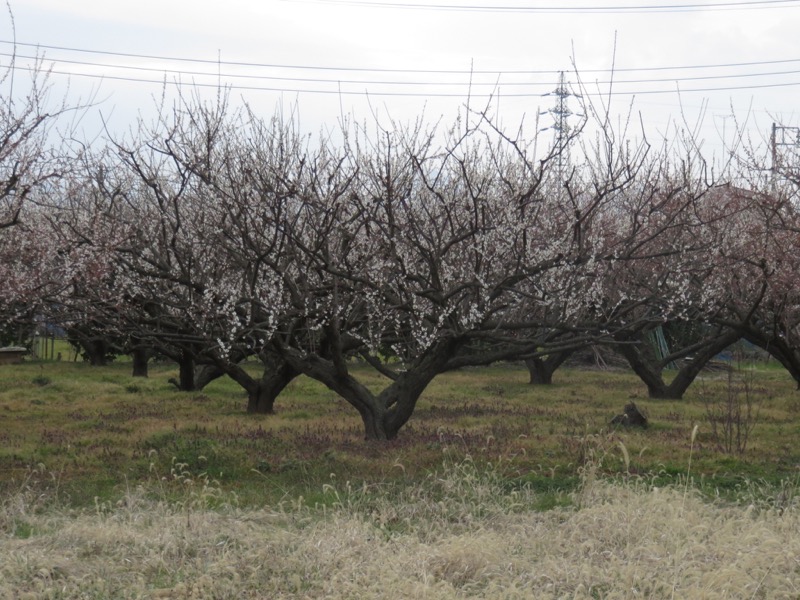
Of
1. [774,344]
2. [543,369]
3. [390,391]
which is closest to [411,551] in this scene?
[390,391]

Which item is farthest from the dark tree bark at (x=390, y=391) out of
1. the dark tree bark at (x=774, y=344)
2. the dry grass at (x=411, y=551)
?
the dark tree bark at (x=774, y=344)

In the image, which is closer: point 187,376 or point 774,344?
point 774,344

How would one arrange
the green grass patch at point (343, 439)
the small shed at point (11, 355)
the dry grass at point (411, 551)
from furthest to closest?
the small shed at point (11, 355)
the green grass patch at point (343, 439)
the dry grass at point (411, 551)

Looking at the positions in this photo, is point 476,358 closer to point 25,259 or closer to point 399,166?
point 399,166

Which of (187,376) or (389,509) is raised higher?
(187,376)

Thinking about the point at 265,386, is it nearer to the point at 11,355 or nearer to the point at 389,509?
the point at 389,509

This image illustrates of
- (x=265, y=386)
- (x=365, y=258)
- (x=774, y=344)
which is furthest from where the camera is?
(x=774, y=344)

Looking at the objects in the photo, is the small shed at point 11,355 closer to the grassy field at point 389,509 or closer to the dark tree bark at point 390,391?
the grassy field at point 389,509

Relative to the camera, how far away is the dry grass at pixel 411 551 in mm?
5887

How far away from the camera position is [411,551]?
6.70m

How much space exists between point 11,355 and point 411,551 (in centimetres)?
2514

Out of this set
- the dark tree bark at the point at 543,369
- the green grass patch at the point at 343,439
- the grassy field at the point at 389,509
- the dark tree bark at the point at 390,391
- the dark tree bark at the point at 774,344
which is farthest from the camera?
the dark tree bark at the point at 543,369

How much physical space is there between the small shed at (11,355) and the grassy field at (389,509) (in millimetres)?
12727

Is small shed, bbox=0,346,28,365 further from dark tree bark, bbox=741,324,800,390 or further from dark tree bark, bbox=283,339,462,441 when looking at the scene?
dark tree bark, bbox=741,324,800,390
